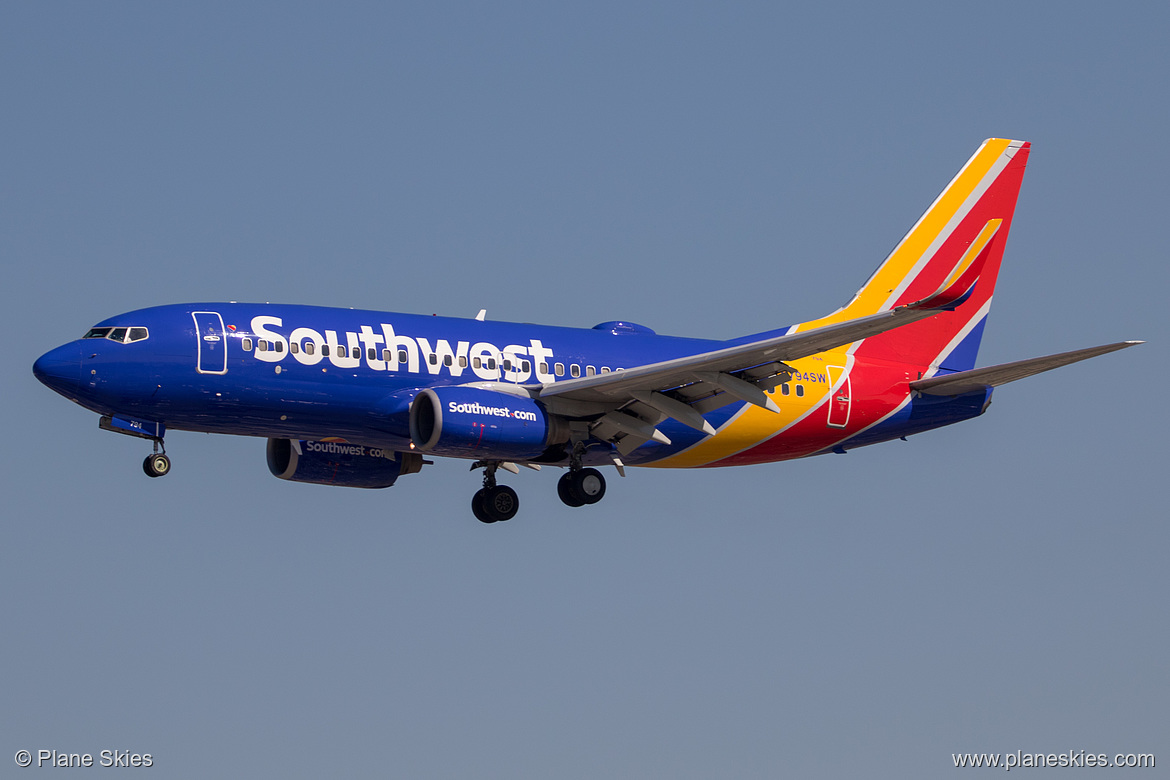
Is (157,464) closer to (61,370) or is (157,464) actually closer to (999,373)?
(61,370)

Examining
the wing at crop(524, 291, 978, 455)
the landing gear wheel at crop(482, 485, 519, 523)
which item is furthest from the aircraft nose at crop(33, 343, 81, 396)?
the landing gear wheel at crop(482, 485, 519, 523)

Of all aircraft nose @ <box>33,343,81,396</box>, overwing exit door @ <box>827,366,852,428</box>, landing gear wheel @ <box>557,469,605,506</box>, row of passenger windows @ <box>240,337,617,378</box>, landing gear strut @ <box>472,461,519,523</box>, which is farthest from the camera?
overwing exit door @ <box>827,366,852,428</box>

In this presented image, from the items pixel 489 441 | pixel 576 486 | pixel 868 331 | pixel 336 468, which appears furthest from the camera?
pixel 336 468

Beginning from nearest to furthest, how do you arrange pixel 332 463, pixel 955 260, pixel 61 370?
pixel 61 370 → pixel 332 463 → pixel 955 260

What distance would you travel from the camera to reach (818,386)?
143ft

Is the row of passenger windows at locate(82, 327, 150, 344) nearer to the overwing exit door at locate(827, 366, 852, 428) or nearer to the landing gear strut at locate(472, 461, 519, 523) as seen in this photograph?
→ the landing gear strut at locate(472, 461, 519, 523)

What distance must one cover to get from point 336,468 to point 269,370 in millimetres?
6897

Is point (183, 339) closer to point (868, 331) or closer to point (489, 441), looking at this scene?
point (489, 441)

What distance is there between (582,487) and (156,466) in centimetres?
1041

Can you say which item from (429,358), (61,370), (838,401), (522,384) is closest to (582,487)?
(522,384)

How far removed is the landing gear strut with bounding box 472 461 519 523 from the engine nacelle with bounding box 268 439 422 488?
2.64 meters

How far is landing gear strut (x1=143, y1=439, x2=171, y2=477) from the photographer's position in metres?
37.8

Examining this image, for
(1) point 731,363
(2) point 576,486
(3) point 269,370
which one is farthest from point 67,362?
(1) point 731,363

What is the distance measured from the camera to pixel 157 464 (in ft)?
124
